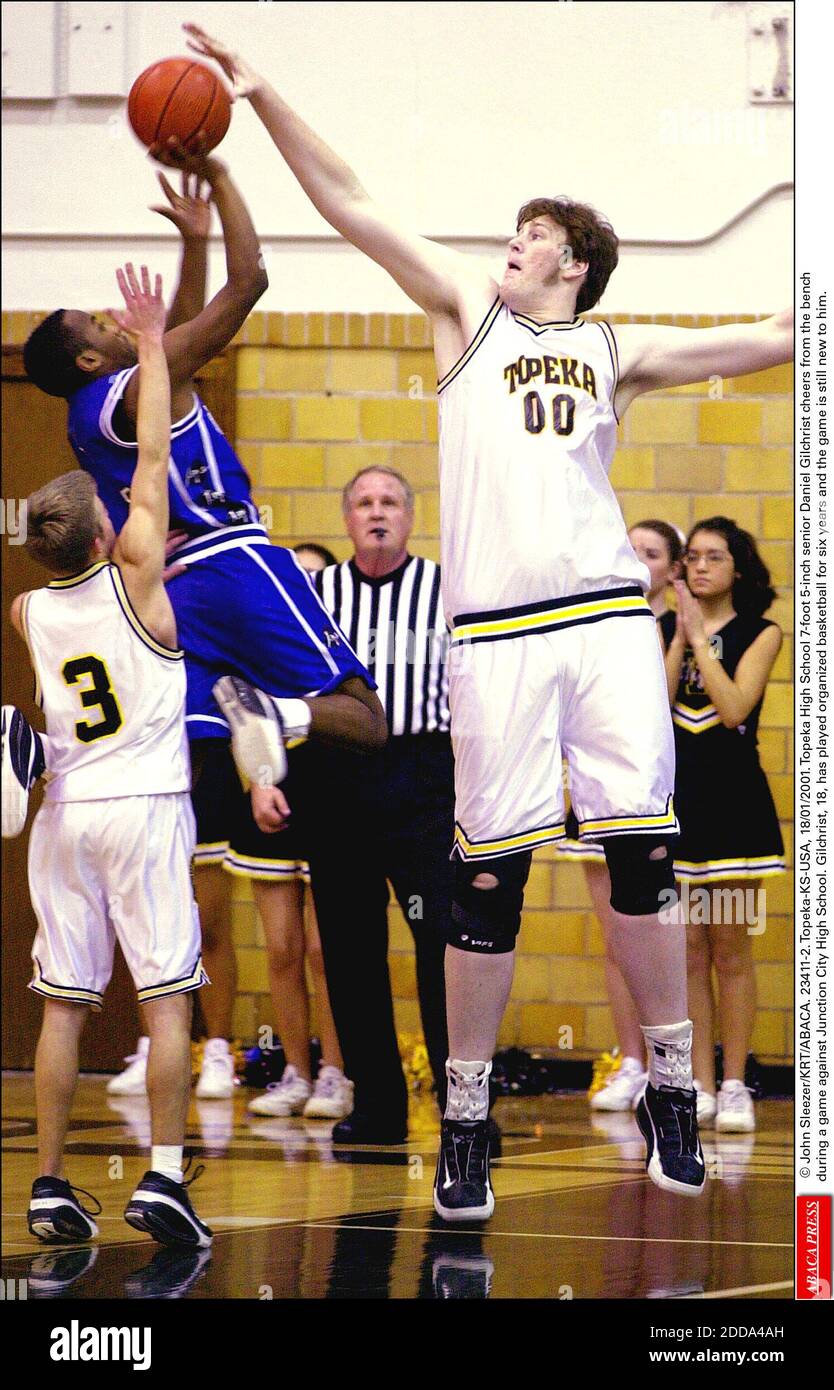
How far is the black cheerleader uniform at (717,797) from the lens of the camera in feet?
20.5

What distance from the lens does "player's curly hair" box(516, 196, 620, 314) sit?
14.4ft


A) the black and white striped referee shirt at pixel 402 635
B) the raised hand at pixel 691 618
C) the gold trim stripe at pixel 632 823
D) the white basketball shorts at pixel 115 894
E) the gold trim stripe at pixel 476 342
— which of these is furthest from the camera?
the black and white striped referee shirt at pixel 402 635

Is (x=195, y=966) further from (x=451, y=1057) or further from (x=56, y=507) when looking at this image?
(x=56, y=507)

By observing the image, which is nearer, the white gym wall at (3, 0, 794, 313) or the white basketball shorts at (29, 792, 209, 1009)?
the white basketball shorts at (29, 792, 209, 1009)

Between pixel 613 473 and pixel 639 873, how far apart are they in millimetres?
3861

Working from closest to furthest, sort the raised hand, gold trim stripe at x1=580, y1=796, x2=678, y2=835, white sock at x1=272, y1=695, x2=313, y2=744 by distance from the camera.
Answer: gold trim stripe at x1=580, y1=796, x2=678, y2=835 → white sock at x1=272, y1=695, x2=313, y2=744 → the raised hand

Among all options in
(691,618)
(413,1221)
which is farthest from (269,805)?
(691,618)

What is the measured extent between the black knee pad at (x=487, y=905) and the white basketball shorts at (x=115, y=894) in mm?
635

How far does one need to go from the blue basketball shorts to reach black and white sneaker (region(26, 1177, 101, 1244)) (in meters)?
1.32

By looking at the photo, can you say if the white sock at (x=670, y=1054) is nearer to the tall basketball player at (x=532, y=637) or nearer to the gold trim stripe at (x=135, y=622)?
the tall basketball player at (x=532, y=637)

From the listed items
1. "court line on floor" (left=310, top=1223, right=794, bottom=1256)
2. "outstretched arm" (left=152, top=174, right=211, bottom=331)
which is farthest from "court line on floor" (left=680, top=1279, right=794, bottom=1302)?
"outstretched arm" (left=152, top=174, right=211, bottom=331)

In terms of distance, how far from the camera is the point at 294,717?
4719mm

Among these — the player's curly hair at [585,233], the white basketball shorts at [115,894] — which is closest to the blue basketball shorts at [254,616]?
the white basketball shorts at [115,894]

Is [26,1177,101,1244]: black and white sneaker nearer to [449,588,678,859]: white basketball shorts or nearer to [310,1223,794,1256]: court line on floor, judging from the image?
[310,1223,794,1256]: court line on floor
